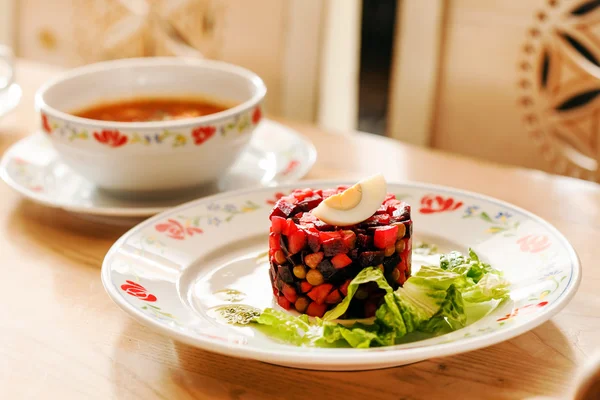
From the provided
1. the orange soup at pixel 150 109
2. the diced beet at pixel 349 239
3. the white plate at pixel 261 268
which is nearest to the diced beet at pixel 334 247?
the diced beet at pixel 349 239

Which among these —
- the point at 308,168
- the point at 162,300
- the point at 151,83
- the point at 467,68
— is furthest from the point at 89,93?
the point at 467,68

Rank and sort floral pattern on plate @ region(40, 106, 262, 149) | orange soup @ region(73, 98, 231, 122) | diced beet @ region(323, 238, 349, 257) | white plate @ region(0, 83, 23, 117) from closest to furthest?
diced beet @ region(323, 238, 349, 257) → floral pattern on plate @ region(40, 106, 262, 149) → orange soup @ region(73, 98, 231, 122) → white plate @ region(0, 83, 23, 117)

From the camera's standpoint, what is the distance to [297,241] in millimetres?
843

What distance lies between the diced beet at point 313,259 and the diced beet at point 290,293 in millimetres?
37

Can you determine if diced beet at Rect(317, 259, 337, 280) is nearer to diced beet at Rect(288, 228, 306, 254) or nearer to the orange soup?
diced beet at Rect(288, 228, 306, 254)

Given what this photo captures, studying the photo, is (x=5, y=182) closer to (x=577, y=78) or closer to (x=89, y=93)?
(x=89, y=93)

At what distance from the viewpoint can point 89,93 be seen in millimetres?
1327

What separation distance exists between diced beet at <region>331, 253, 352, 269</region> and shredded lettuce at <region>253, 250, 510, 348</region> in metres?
0.02

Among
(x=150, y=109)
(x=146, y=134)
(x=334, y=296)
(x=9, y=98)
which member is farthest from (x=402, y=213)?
→ (x=9, y=98)

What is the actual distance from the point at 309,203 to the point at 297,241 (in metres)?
0.08

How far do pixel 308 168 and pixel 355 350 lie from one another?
568mm

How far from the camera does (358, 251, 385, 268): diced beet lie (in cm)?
83

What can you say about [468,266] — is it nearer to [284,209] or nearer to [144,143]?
[284,209]

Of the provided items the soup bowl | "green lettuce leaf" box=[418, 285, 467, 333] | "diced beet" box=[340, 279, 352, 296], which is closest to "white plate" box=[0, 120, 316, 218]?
the soup bowl
